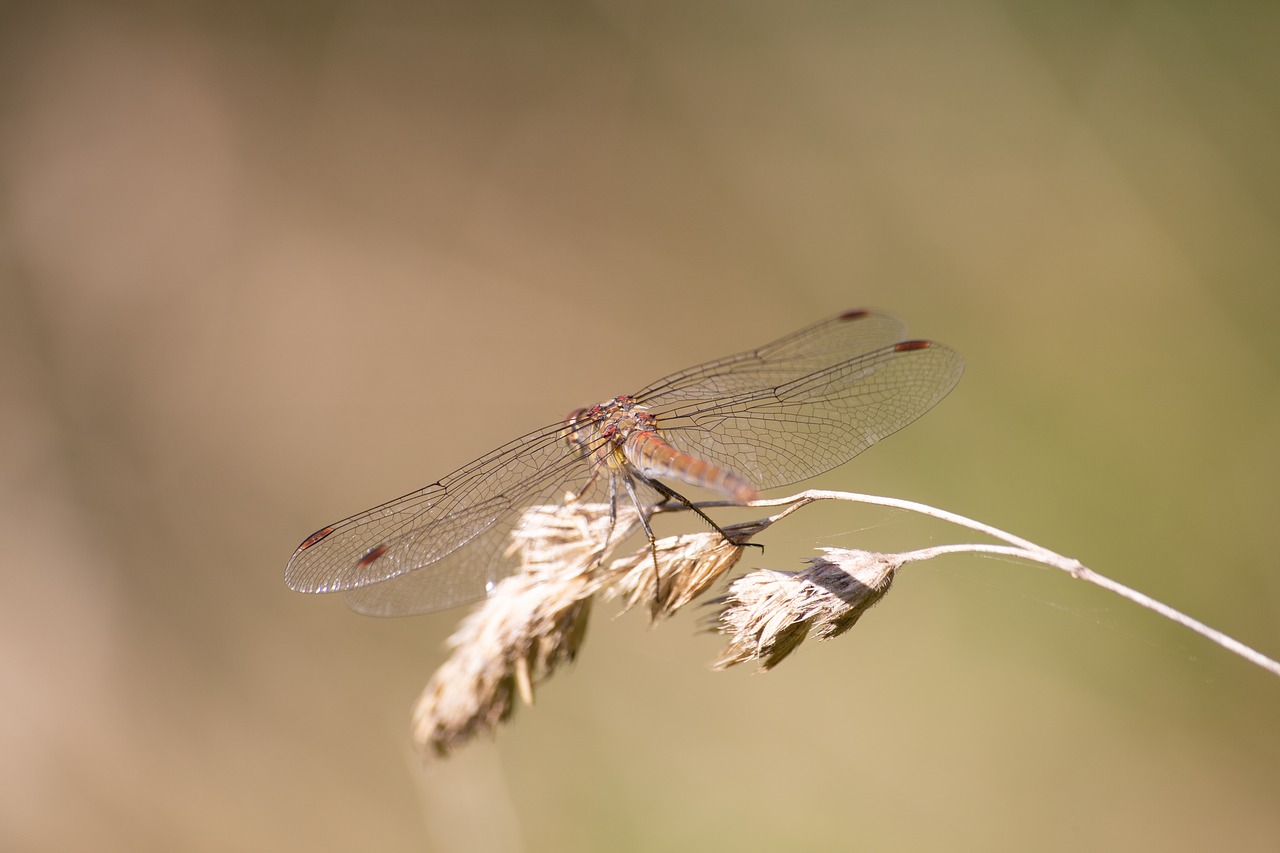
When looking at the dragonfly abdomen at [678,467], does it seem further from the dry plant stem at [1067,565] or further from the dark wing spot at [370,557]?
the dark wing spot at [370,557]

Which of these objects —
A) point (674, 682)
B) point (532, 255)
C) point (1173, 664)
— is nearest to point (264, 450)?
point (532, 255)

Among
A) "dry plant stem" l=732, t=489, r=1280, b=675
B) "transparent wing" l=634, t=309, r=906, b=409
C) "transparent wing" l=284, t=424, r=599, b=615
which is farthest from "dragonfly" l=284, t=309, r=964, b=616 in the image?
"dry plant stem" l=732, t=489, r=1280, b=675

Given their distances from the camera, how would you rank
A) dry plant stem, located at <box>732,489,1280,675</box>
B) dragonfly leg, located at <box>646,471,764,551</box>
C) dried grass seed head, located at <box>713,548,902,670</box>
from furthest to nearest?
dragonfly leg, located at <box>646,471,764,551</box>
dried grass seed head, located at <box>713,548,902,670</box>
dry plant stem, located at <box>732,489,1280,675</box>

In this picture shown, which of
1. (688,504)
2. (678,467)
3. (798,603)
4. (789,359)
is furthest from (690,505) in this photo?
(789,359)

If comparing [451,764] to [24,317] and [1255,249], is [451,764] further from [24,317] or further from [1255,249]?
[24,317]

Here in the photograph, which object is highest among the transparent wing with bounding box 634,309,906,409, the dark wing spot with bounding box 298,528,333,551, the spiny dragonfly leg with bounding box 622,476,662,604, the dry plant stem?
the dark wing spot with bounding box 298,528,333,551

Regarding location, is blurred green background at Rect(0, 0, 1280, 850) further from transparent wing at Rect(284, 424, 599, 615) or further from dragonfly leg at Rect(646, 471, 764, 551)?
dragonfly leg at Rect(646, 471, 764, 551)

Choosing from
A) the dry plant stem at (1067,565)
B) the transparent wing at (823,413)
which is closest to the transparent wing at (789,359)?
the transparent wing at (823,413)
